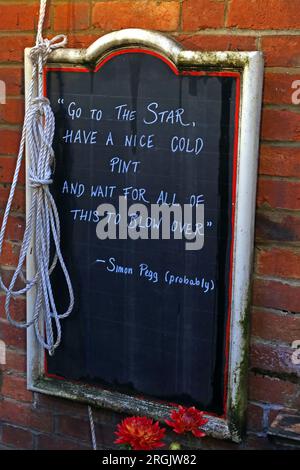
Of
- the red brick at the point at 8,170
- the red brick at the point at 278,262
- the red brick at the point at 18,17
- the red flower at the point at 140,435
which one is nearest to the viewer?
the red flower at the point at 140,435

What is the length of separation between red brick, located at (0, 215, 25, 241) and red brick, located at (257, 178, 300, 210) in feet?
2.81

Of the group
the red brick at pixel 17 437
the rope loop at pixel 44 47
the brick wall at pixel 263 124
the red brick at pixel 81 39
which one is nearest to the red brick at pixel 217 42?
the brick wall at pixel 263 124

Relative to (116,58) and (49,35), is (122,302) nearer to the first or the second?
(116,58)

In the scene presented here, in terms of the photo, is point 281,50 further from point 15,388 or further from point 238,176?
point 15,388

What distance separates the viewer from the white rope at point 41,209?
2045mm

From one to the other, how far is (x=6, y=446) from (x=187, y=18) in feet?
5.55

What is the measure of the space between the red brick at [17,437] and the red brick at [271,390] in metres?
0.91

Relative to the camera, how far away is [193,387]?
205cm

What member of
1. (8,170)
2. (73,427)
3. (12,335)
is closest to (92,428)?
(73,427)

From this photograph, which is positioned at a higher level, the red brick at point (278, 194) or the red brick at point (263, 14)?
the red brick at point (263, 14)

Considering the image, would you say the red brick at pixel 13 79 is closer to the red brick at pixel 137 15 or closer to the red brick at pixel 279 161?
the red brick at pixel 137 15

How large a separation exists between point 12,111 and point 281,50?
934mm

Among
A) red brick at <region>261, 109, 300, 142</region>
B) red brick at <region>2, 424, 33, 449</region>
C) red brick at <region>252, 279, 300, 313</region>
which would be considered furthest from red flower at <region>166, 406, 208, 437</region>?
red brick at <region>2, 424, 33, 449</region>
